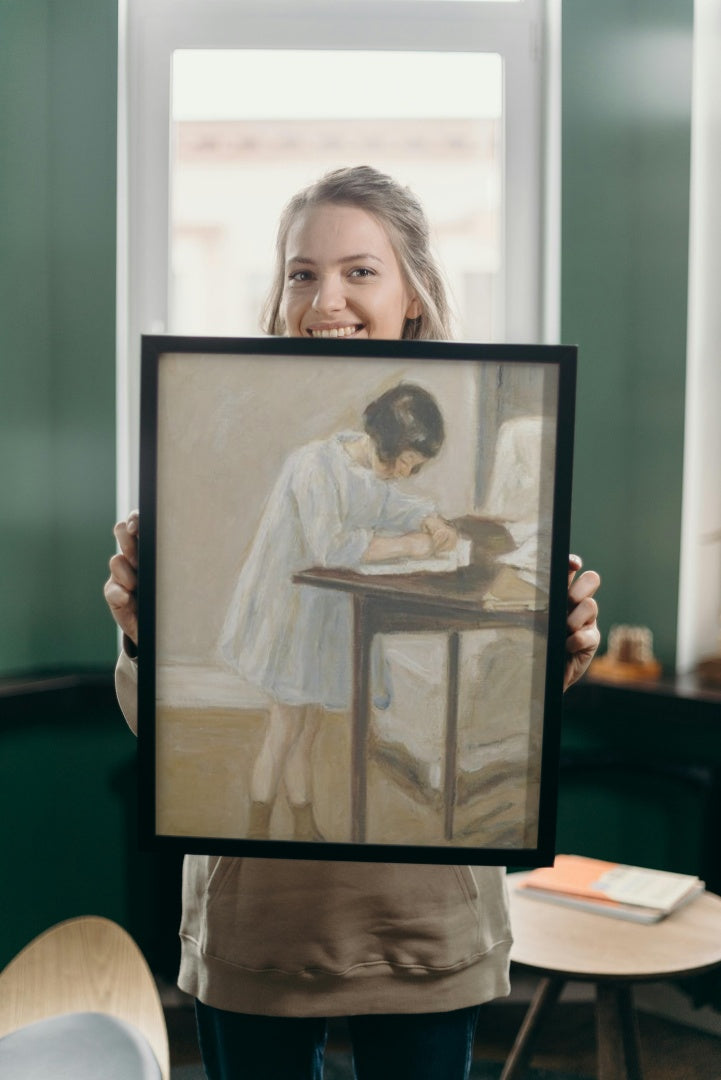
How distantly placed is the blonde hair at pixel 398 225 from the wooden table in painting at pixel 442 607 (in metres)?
0.35

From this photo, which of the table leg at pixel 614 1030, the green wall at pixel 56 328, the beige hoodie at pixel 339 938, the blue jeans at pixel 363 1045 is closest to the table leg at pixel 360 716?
the beige hoodie at pixel 339 938

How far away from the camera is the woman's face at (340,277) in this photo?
44.0 inches

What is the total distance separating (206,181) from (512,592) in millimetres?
2012

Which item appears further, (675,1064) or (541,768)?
(675,1064)

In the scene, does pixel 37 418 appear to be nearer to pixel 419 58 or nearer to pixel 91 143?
pixel 91 143

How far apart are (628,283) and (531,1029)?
173 centimetres

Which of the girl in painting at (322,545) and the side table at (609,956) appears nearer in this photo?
the girl in painting at (322,545)

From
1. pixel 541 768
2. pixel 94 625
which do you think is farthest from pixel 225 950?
pixel 94 625

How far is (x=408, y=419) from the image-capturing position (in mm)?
953

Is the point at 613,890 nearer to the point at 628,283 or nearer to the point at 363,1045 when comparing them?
the point at 363,1045

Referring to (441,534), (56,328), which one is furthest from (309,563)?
(56,328)

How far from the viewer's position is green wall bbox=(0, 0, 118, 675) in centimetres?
246

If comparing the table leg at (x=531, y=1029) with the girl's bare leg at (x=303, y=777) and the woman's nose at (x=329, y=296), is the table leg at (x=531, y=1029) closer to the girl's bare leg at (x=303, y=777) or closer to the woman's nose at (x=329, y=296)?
the girl's bare leg at (x=303, y=777)

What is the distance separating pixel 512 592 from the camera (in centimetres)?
95
